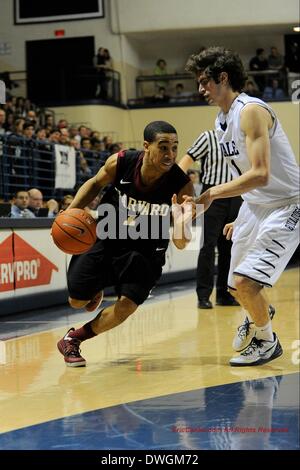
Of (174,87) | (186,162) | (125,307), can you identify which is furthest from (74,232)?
(174,87)

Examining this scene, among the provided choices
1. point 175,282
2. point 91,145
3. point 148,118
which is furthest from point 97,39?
point 175,282

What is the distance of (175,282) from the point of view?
472 inches

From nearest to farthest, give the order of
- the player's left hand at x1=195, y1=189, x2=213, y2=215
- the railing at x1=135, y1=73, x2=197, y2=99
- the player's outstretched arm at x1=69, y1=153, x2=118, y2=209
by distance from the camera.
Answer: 1. the player's left hand at x1=195, y1=189, x2=213, y2=215
2. the player's outstretched arm at x1=69, y1=153, x2=118, y2=209
3. the railing at x1=135, y1=73, x2=197, y2=99

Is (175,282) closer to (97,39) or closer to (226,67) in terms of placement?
(226,67)

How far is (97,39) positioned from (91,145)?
6315 mm

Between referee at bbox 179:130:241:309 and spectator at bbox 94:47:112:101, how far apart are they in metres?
12.4

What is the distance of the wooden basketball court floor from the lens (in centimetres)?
323

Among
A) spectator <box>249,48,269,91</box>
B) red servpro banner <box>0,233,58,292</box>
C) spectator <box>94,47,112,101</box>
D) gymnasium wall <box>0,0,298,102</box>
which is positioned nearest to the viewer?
red servpro banner <box>0,233,58,292</box>

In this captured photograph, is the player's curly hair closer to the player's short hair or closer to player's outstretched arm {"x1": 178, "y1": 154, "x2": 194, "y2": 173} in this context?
the player's short hair

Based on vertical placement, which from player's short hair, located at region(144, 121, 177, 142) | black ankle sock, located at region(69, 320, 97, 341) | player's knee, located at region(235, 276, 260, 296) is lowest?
black ankle sock, located at region(69, 320, 97, 341)

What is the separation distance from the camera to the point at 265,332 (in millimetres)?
4961

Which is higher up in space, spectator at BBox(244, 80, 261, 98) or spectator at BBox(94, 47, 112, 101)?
spectator at BBox(94, 47, 112, 101)

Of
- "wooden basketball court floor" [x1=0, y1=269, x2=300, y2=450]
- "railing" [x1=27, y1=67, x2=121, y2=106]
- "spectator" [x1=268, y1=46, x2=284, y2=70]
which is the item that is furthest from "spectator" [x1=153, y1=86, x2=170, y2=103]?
"wooden basketball court floor" [x1=0, y1=269, x2=300, y2=450]

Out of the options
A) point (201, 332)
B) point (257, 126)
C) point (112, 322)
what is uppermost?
point (257, 126)
